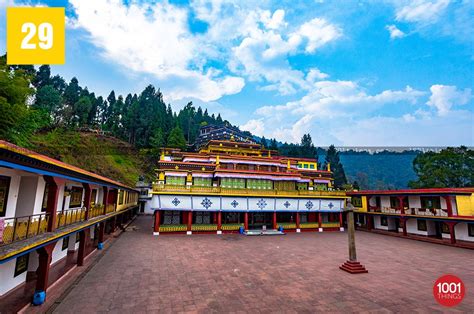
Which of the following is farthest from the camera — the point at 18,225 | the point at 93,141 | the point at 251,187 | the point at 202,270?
the point at 93,141

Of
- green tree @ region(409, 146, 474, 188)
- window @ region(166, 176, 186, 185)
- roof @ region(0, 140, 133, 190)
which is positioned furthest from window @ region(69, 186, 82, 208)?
green tree @ region(409, 146, 474, 188)

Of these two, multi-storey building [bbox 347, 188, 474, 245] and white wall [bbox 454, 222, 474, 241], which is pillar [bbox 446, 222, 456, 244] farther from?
white wall [bbox 454, 222, 474, 241]

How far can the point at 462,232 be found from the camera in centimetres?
2244

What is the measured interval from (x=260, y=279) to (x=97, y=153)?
2200 inches

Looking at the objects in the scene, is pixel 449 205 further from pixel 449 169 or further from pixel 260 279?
pixel 449 169

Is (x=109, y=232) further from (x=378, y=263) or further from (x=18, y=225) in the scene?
(x=378, y=263)

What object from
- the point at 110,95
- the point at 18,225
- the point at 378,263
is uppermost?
the point at 110,95

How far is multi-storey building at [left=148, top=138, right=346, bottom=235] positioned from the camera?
2489cm

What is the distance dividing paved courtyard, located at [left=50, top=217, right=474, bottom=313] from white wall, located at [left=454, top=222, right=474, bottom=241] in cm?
319

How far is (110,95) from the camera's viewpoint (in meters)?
90.8

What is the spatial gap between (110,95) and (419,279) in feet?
337

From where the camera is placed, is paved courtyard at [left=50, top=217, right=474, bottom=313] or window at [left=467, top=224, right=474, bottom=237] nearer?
paved courtyard at [left=50, top=217, right=474, bottom=313]

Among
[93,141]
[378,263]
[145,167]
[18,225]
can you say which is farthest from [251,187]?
[93,141]

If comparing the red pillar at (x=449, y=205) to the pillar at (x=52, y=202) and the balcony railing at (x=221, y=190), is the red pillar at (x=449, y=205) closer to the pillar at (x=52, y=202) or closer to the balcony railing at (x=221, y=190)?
the balcony railing at (x=221, y=190)
